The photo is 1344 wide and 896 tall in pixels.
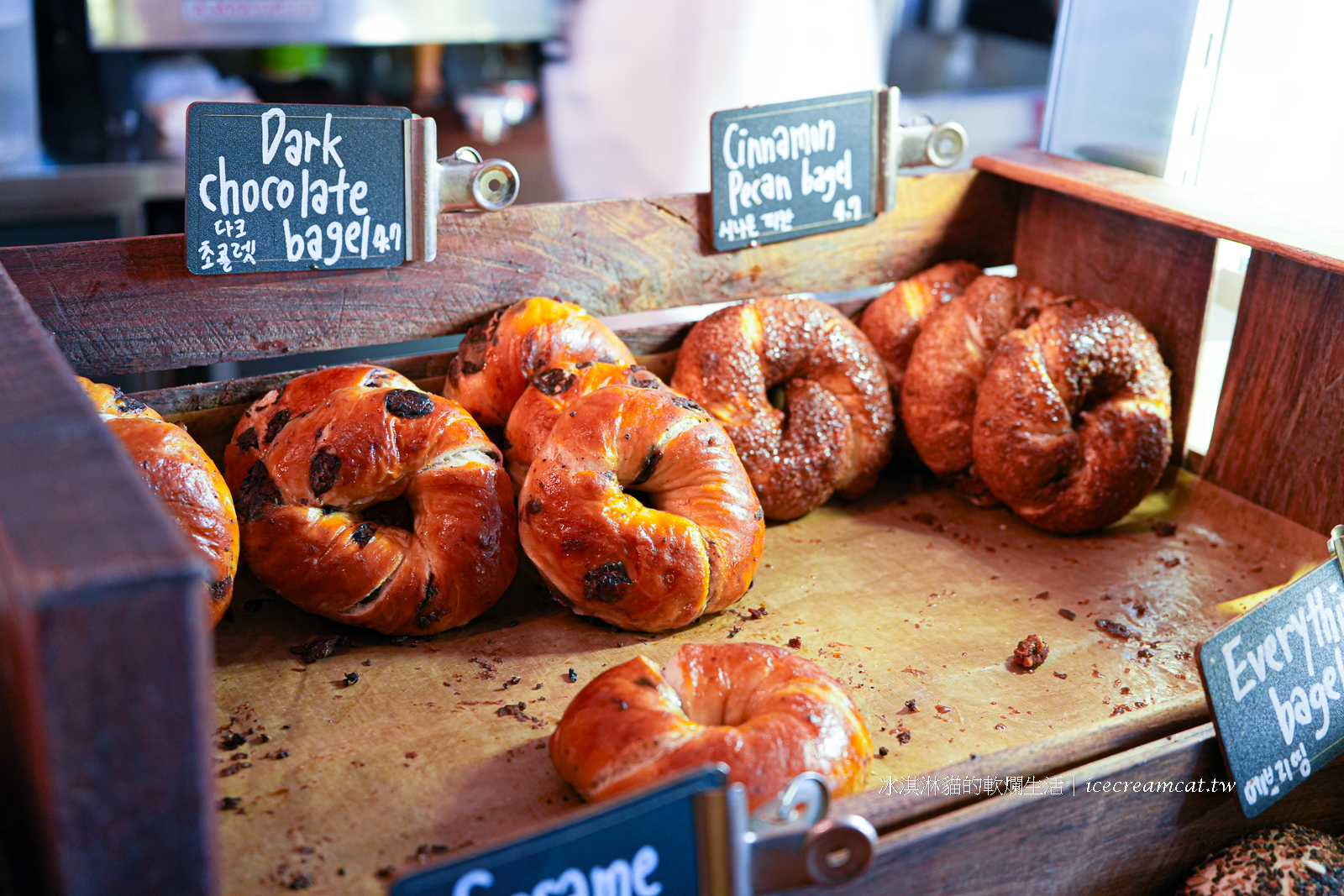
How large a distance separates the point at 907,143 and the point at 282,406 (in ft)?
3.74

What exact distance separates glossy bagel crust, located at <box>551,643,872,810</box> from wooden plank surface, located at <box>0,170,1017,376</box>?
2.36 ft

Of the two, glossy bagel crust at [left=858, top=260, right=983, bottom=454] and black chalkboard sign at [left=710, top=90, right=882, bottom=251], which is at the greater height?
black chalkboard sign at [left=710, top=90, right=882, bottom=251]

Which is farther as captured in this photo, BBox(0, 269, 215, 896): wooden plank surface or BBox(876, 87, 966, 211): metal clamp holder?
BBox(876, 87, 966, 211): metal clamp holder

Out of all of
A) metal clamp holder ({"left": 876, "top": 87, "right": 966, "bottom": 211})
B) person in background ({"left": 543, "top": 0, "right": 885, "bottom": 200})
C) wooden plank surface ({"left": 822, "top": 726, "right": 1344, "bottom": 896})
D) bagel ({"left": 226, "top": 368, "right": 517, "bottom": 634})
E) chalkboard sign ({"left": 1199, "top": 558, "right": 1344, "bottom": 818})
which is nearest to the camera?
wooden plank surface ({"left": 822, "top": 726, "right": 1344, "bottom": 896})

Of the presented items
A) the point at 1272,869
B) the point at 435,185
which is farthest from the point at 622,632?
the point at 1272,869

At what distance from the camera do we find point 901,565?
157 cm

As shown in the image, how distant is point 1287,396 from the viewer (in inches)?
62.8

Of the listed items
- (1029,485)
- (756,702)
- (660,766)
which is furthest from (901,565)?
(660,766)

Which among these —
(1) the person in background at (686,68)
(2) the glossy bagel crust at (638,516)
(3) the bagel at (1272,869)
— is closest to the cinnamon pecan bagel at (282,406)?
(2) the glossy bagel crust at (638,516)

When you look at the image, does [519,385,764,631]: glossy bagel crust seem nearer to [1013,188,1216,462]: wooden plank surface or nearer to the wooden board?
the wooden board

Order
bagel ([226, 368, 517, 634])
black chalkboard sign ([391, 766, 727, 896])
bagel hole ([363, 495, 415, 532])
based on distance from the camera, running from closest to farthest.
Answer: black chalkboard sign ([391, 766, 727, 896]) < bagel ([226, 368, 517, 634]) < bagel hole ([363, 495, 415, 532])

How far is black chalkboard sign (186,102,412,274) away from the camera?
1339mm

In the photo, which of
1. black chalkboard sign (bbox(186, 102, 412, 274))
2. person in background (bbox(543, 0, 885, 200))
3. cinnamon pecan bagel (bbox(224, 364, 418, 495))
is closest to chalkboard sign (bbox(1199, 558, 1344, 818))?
cinnamon pecan bagel (bbox(224, 364, 418, 495))

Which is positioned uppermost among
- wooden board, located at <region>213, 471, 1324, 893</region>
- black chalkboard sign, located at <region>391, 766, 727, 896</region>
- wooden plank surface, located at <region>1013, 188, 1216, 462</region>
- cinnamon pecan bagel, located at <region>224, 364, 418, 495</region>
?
wooden plank surface, located at <region>1013, 188, 1216, 462</region>
